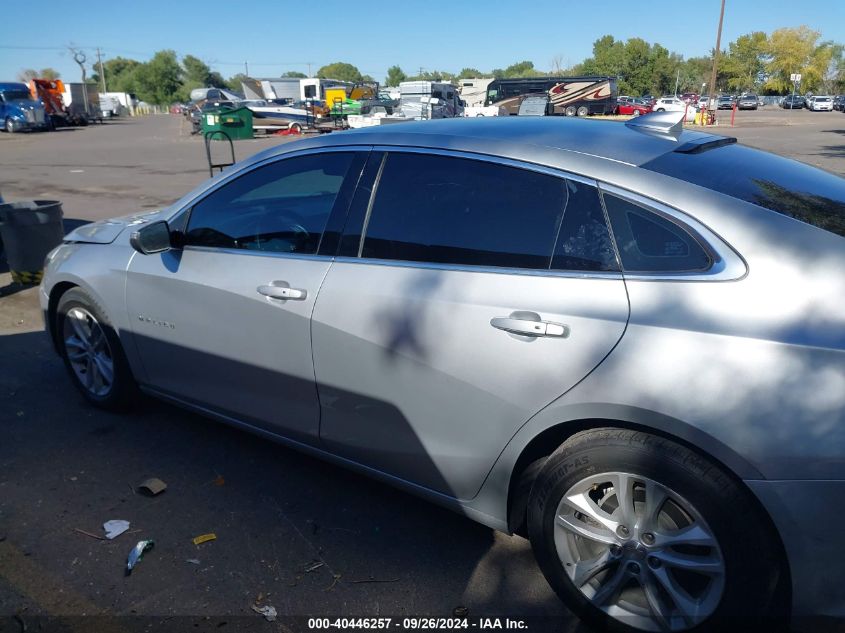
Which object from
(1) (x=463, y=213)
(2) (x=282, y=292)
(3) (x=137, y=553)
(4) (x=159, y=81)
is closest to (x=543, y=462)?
(1) (x=463, y=213)

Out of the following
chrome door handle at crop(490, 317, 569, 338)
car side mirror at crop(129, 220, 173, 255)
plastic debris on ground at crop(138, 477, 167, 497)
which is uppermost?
car side mirror at crop(129, 220, 173, 255)

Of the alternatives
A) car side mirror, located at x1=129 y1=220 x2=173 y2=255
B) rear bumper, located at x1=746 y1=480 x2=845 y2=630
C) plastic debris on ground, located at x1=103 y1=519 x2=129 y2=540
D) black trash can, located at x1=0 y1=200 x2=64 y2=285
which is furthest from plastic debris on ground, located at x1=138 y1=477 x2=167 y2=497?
black trash can, located at x1=0 y1=200 x2=64 y2=285

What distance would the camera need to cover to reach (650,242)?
88.5 inches

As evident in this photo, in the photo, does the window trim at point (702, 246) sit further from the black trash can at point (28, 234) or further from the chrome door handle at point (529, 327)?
the black trash can at point (28, 234)

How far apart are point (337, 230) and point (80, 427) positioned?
230cm

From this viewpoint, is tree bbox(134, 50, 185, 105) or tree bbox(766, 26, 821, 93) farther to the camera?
tree bbox(134, 50, 185, 105)

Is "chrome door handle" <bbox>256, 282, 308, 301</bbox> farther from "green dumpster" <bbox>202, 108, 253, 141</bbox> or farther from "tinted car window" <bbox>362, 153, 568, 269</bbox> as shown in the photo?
"green dumpster" <bbox>202, 108, 253, 141</bbox>

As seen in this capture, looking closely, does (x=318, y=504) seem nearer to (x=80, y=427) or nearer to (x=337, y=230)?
(x=337, y=230)

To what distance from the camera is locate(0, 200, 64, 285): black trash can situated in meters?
6.91

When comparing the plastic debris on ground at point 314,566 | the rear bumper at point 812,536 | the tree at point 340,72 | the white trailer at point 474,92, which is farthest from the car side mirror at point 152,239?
the tree at point 340,72

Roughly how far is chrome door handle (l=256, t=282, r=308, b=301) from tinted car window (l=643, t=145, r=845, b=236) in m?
1.50

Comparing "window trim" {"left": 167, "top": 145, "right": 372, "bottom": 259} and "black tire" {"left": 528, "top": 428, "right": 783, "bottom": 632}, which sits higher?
"window trim" {"left": 167, "top": 145, "right": 372, "bottom": 259}

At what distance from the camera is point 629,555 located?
2.28 metres

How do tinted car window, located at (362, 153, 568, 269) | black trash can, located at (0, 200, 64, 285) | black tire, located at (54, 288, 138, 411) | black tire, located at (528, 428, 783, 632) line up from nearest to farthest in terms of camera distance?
black tire, located at (528, 428, 783, 632) → tinted car window, located at (362, 153, 568, 269) → black tire, located at (54, 288, 138, 411) → black trash can, located at (0, 200, 64, 285)
